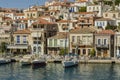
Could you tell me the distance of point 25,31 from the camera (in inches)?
2896

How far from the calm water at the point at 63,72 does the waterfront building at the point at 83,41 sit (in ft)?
26.8

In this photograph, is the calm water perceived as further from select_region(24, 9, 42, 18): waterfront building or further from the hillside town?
select_region(24, 9, 42, 18): waterfront building

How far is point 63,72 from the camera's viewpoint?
169ft

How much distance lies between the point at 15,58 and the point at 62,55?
7152mm

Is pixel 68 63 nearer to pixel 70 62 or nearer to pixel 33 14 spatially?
pixel 70 62

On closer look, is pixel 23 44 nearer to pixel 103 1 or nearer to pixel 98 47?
pixel 98 47

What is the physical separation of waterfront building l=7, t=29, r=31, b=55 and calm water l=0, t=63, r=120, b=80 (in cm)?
1255

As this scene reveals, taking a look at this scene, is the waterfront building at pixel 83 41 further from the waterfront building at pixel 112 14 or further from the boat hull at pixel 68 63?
the waterfront building at pixel 112 14

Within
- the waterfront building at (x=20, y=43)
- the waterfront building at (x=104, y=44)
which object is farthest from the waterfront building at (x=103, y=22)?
the waterfront building at (x=20, y=43)

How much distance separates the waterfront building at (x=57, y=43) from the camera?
68.9 m

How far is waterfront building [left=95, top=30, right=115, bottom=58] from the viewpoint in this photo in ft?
215

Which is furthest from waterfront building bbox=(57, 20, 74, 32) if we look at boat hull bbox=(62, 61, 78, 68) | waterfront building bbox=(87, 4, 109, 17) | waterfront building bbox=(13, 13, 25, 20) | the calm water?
waterfront building bbox=(13, 13, 25, 20)

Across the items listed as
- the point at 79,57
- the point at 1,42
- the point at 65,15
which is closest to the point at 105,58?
the point at 79,57

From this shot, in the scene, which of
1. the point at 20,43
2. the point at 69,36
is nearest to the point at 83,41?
the point at 69,36
